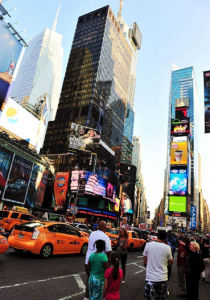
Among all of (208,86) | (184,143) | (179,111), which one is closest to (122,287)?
(208,86)

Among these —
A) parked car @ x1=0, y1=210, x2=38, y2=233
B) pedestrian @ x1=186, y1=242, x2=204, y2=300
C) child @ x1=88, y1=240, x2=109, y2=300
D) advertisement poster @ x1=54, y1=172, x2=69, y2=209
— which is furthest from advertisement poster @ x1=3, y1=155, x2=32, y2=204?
child @ x1=88, y1=240, x2=109, y2=300

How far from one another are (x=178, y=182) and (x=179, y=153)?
425 inches

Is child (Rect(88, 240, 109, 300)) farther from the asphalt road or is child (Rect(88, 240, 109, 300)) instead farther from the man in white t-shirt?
the asphalt road

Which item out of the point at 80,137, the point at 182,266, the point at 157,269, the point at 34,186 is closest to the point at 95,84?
the point at 80,137

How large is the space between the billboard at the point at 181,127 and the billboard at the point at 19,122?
178ft

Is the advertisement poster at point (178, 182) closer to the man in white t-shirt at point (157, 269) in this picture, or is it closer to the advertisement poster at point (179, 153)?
the advertisement poster at point (179, 153)

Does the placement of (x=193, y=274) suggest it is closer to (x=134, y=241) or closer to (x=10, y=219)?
(x=134, y=241)

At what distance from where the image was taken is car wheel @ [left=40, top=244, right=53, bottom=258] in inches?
384

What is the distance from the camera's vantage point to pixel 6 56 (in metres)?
37.1

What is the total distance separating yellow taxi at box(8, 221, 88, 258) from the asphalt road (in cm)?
67

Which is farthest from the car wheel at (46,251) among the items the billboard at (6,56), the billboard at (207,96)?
the billboard at (6,56)

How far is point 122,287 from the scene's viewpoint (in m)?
6.97

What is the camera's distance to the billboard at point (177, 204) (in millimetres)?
75312

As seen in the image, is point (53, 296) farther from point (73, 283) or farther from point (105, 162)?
point (105, 162)
